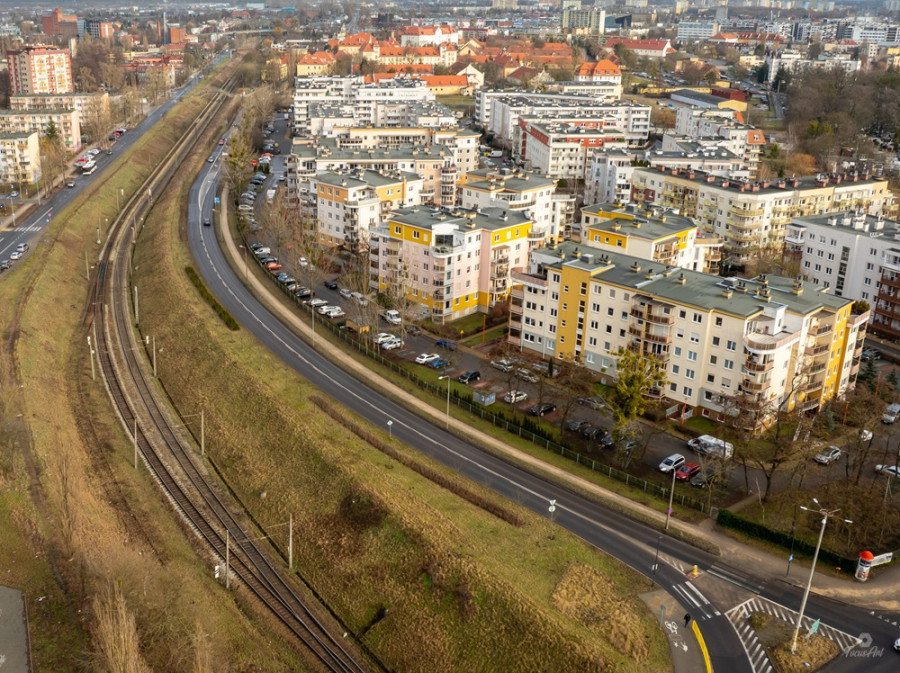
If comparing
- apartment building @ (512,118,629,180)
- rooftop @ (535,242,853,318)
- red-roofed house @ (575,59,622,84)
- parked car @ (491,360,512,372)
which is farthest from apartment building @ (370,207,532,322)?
red-roofed house @ (575,59,622,84)

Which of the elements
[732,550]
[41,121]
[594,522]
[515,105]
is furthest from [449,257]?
[41,121]

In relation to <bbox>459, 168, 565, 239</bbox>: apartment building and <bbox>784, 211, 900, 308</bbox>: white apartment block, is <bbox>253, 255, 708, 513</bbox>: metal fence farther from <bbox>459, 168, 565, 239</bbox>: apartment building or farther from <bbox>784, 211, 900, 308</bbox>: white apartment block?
<bbox>784, 211, 900, 308</bbox>: white apartment block

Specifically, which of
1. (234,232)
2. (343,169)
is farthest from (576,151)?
(234,232)

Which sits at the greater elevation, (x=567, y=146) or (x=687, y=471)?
(x=567, y=146)

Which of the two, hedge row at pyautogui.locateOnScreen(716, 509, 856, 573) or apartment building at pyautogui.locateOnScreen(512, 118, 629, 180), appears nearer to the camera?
hedge row at pyautogui.locateOnScreen(716, 509, 856, 573)

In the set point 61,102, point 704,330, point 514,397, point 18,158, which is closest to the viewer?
point 704,330

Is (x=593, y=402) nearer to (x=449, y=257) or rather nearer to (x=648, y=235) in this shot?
(x=449, y=257)
